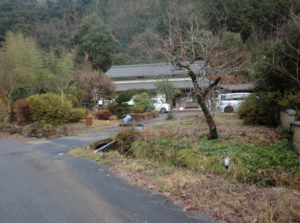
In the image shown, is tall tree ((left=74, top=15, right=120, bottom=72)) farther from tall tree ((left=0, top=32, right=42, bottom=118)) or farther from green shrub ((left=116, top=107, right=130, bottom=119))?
green shrub ((left=116, top=107, right=130, bottom=119))

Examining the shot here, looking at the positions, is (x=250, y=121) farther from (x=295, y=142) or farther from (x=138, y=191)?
(x=138, y=191)

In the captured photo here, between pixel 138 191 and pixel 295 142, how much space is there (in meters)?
5.02

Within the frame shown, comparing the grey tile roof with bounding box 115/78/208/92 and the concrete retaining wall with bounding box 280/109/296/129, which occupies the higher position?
the grey tile roof with bounding box 115/78/208/92

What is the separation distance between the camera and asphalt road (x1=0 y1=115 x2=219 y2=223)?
3.56m

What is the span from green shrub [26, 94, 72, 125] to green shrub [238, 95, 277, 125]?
982cm

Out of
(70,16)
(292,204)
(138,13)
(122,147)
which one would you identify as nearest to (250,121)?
(122,147)

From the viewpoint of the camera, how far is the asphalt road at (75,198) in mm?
3557

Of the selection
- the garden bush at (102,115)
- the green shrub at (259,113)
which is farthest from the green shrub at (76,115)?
the green shrub at (259,113)

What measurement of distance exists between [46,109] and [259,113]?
35.4ft

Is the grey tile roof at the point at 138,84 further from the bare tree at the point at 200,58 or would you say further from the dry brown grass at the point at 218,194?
the dry brown grass at the point at 218,194

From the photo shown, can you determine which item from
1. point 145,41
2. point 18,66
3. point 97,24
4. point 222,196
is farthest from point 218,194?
point 97,24

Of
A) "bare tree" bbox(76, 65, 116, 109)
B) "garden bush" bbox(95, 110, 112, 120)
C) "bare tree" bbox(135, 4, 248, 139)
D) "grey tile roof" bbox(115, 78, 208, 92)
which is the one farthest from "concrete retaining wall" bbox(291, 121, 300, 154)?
"grey tile roof" bbox(115, 78, 208, 92)

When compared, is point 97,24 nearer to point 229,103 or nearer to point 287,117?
point 229,103

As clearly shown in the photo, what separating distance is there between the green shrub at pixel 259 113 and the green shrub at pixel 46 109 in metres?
9.82
